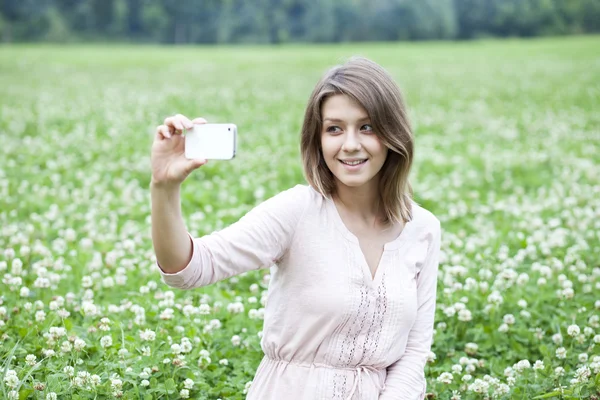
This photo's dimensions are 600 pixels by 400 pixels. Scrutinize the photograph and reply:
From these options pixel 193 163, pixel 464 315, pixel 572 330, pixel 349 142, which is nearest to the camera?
pixel 193 163

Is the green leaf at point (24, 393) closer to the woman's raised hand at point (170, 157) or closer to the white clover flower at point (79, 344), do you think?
the white clover flower at point (79, 344)

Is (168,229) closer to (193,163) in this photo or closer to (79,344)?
(193,163)

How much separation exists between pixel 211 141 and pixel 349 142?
0.62 metres

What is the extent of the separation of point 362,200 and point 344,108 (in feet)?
1.35

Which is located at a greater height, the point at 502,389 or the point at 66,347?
the point at 66,347

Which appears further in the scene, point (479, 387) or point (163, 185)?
point (479, 387)

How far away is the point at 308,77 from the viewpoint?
22.8m

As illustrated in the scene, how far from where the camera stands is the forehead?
2596 millimetres

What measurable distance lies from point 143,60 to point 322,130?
28708mm

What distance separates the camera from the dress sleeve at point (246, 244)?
89.8 inches

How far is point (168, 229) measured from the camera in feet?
7.21

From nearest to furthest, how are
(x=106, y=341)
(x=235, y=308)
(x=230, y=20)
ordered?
(x=106, y=341) → (x=235, y=308) → (x=230, y=20)

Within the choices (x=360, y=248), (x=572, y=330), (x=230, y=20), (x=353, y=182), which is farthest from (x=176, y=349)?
(x=230, y=20)

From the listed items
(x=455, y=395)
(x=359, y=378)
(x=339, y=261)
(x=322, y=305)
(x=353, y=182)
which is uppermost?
(x=353, y=182)
